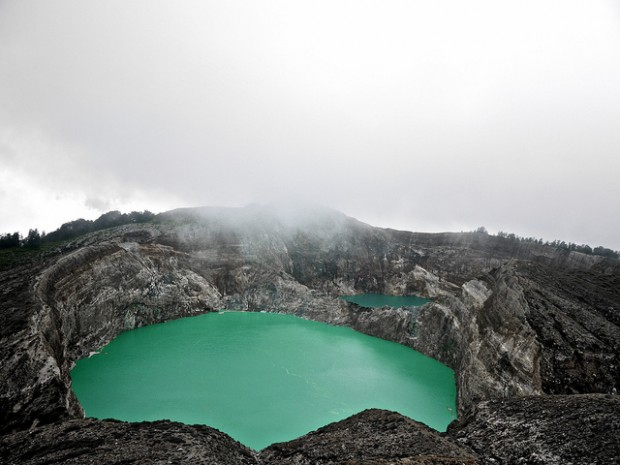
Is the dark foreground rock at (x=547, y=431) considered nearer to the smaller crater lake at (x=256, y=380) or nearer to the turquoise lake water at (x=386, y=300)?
the smaller crater lake at (x=256, y=380)

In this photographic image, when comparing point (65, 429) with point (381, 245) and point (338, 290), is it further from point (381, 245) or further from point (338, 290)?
point (381, 245)

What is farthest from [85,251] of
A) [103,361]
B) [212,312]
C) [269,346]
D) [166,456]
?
[166,456]

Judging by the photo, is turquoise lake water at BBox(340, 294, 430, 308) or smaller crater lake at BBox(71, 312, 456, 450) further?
turquoise lake water at BBox(340, 294, 430, 308)

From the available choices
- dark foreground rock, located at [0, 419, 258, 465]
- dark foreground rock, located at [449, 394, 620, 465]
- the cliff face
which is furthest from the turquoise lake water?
dark foreground rock, located at [0, 419, 258, 465]

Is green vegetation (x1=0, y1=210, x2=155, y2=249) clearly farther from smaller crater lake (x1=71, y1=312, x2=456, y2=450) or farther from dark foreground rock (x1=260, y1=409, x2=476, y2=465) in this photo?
dark foreground rock (x1=260, y1=409, x2=476, y2=465)

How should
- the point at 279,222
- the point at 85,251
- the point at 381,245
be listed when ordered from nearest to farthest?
the point at 85,251 → the point at 279,222 → the point at 381,245

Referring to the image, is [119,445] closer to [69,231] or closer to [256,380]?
[256,380]
